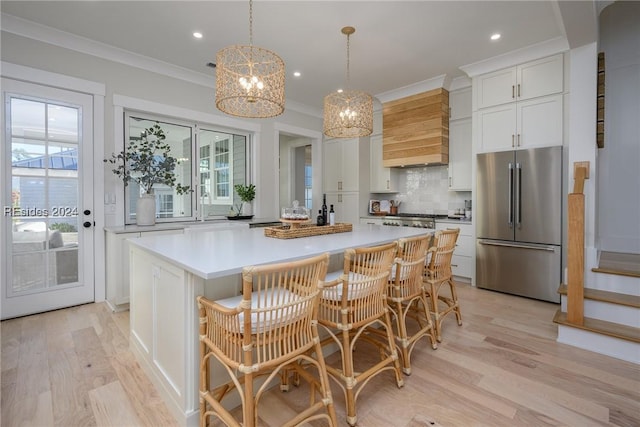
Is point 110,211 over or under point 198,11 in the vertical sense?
under

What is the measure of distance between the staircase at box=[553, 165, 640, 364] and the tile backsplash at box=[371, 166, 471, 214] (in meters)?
2.00

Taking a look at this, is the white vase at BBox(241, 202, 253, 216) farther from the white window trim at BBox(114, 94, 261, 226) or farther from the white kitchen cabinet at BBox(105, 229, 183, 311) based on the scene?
the white kitchen cabinet at BBox(105, 229, 183, 311)

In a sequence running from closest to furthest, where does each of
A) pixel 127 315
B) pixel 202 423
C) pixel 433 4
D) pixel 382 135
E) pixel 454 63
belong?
pixel 202 423, pixel 433 4, pixel 127 315, pixel 454 63, pixel 382 135

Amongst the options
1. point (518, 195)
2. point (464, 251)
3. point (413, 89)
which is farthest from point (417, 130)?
point (464, 251)

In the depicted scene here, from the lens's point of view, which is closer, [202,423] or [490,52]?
[202,423]

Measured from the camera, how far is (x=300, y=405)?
1704mm

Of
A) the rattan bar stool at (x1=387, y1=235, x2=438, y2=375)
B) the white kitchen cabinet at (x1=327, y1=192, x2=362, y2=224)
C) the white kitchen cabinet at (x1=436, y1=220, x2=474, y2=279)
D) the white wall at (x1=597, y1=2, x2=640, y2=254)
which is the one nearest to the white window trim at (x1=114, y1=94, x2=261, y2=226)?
the white kitchen cabinet at (x1=327, y1=192, x2=362, y2=224)

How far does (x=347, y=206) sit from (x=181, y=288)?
413 centimetres

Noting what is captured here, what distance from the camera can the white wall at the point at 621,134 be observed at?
3375mm

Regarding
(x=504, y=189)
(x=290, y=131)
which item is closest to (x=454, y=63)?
(x=504, y=189)

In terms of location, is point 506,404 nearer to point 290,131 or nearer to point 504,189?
point 504,189

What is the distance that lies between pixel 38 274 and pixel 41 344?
0.97 meters

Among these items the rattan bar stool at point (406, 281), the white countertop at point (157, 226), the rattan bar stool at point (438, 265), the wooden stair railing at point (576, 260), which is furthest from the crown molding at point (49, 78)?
the wooden stair railing at point (576, 260)

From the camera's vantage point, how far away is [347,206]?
17.8 feet
